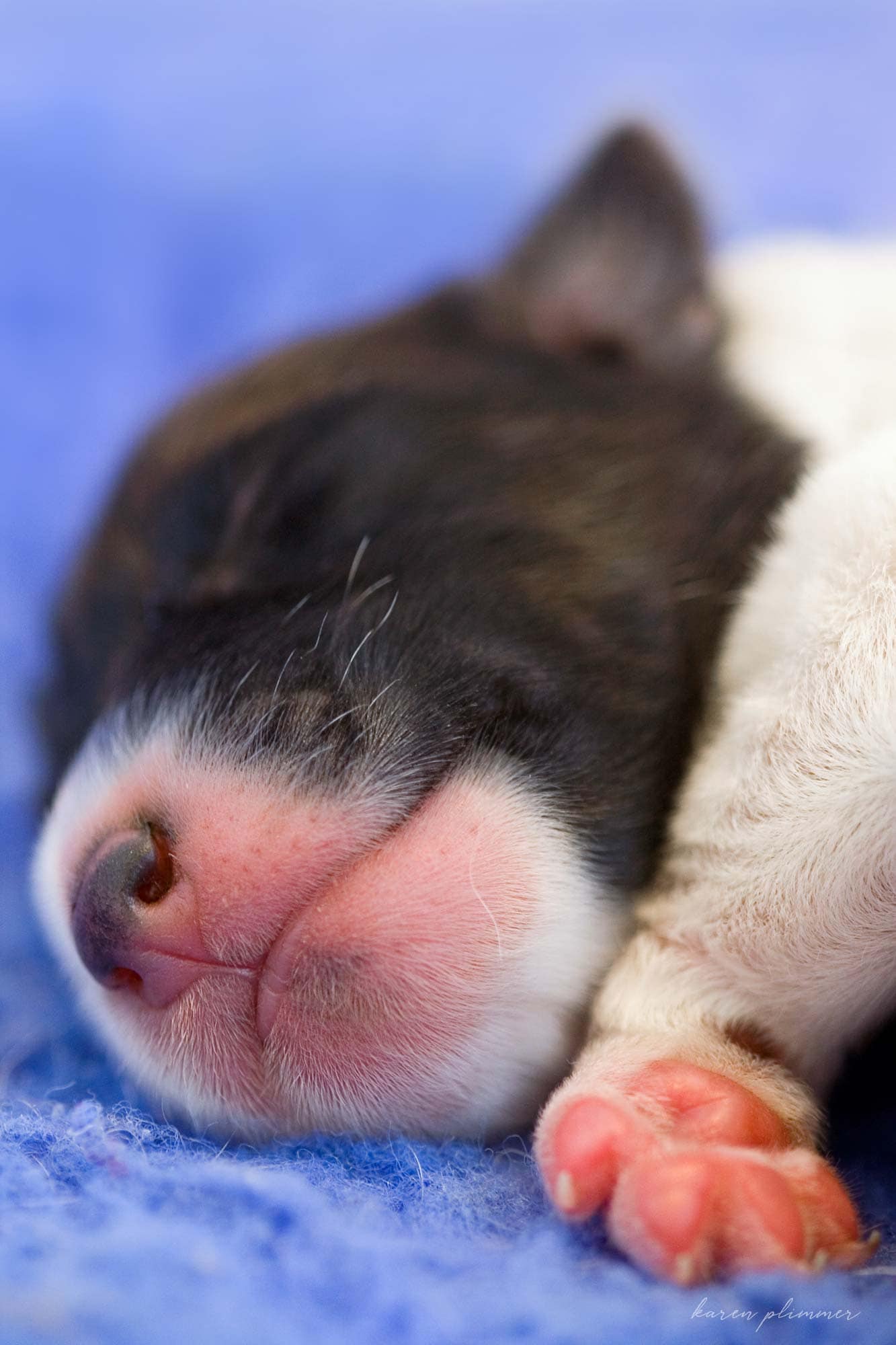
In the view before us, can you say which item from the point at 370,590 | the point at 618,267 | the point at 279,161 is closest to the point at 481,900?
the point at 370,590

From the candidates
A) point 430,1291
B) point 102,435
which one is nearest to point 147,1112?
point 430,1291

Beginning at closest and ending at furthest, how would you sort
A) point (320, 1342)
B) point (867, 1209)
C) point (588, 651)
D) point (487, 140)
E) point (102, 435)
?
point (320, 1342)
point (867, 1209)
point (588, 651)
point (102, 435)
point (487, 140)

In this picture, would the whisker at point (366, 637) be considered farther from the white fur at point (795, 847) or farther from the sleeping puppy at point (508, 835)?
the white fur at point (795, 847)

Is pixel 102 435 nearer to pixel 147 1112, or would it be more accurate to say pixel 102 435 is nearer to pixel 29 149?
pixel 29 149

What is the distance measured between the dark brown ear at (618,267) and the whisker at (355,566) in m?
0.66

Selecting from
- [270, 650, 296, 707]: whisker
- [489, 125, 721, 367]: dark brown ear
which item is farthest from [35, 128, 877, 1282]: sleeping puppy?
[489, 125, 721, 367]: dark brown ear

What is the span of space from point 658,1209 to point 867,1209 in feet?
0.74

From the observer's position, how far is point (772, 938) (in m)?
1.04

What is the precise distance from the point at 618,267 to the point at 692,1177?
135 centimetres

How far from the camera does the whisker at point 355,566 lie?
1.20 metres

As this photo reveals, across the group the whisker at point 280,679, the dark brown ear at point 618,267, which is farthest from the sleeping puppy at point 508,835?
the dark brown ear at point 618,267

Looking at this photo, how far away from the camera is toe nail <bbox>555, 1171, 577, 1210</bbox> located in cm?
88

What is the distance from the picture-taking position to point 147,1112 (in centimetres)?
112

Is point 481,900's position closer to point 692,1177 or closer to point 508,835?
point 508,835
